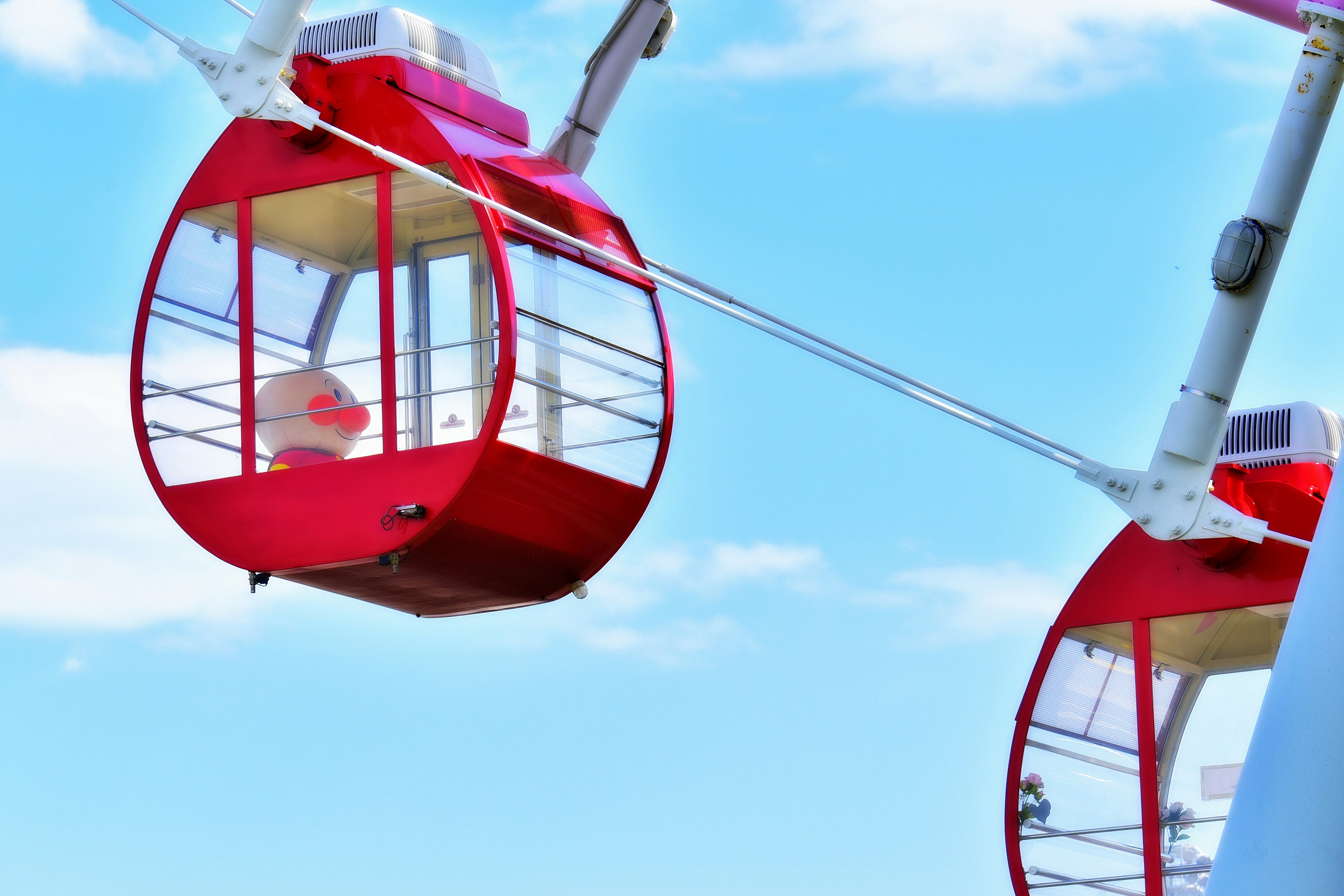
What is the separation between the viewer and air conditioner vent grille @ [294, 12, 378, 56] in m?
9.57

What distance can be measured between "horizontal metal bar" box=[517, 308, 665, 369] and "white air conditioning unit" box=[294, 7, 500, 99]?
5.78ft

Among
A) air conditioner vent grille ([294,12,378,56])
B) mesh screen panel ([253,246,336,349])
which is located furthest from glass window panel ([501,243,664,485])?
air conditioner vent grille ([294,12,378,56])

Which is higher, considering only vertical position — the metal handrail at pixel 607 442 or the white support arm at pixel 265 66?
the white support arm at pixel 265 66

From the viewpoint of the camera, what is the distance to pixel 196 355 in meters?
9.26

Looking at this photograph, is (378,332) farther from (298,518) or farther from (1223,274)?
(1223,274)

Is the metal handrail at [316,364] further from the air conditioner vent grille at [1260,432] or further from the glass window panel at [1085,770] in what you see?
the air conditioner vent grille at [1260,432]

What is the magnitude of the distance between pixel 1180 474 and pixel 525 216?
11.3 feet

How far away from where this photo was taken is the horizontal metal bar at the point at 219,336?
9031 millimetres

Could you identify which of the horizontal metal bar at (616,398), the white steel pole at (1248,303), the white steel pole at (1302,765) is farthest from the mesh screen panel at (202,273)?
the white steel pole at (1302,765)

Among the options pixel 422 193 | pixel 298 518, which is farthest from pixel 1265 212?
pixel 298 518

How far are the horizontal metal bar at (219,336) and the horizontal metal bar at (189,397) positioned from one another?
13.0 inches

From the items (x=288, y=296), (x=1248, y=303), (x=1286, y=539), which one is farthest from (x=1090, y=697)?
(x=288, y=296)

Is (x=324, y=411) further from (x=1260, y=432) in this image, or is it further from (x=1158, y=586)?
(x=1260, y=432)

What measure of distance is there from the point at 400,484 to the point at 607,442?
3.77 ft
